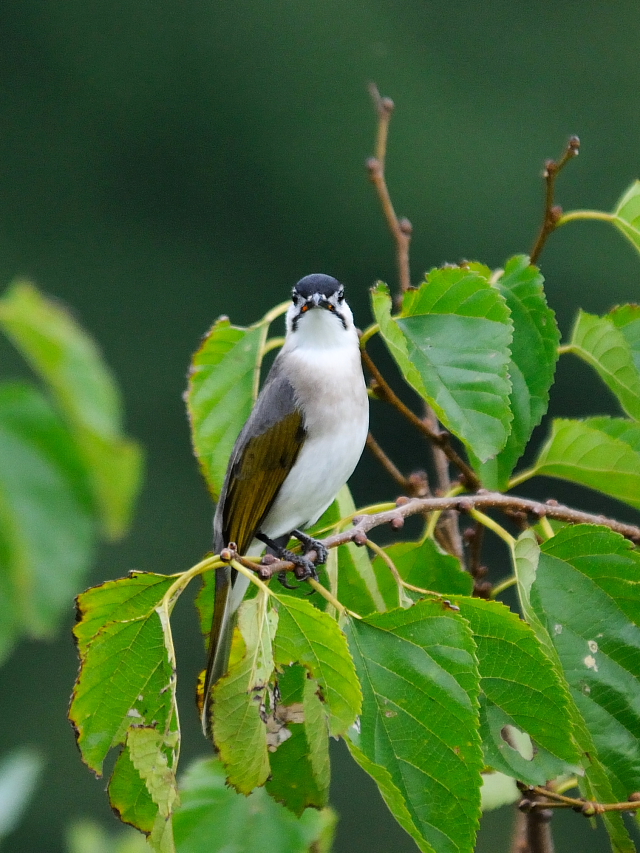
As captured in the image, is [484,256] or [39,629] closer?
[39,629]

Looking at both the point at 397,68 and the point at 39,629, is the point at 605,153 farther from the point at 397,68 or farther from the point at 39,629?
the point at 39,629

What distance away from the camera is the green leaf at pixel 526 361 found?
1.74 metres

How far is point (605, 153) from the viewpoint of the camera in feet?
46.9

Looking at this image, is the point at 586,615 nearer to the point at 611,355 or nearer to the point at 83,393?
the point at 611,355

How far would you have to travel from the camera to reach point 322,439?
91.9 inches

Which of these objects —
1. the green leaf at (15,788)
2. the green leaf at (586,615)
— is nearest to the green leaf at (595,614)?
the green leaf at (586,615)

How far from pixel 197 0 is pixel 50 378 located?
1811 cm

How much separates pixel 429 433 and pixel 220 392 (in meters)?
0.36

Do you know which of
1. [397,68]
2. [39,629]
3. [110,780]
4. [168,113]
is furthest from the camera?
[168,113]

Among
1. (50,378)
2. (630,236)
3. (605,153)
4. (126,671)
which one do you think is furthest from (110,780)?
(605,153)

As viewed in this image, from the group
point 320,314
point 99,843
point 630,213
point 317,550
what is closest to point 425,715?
point 317,550

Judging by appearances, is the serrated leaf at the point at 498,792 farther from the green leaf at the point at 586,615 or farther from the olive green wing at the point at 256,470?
the olive green wing at the point at 256,470

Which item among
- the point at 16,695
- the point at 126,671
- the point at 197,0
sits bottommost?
the point at 16,695

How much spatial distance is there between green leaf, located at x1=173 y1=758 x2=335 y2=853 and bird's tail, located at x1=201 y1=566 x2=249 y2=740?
16cm
